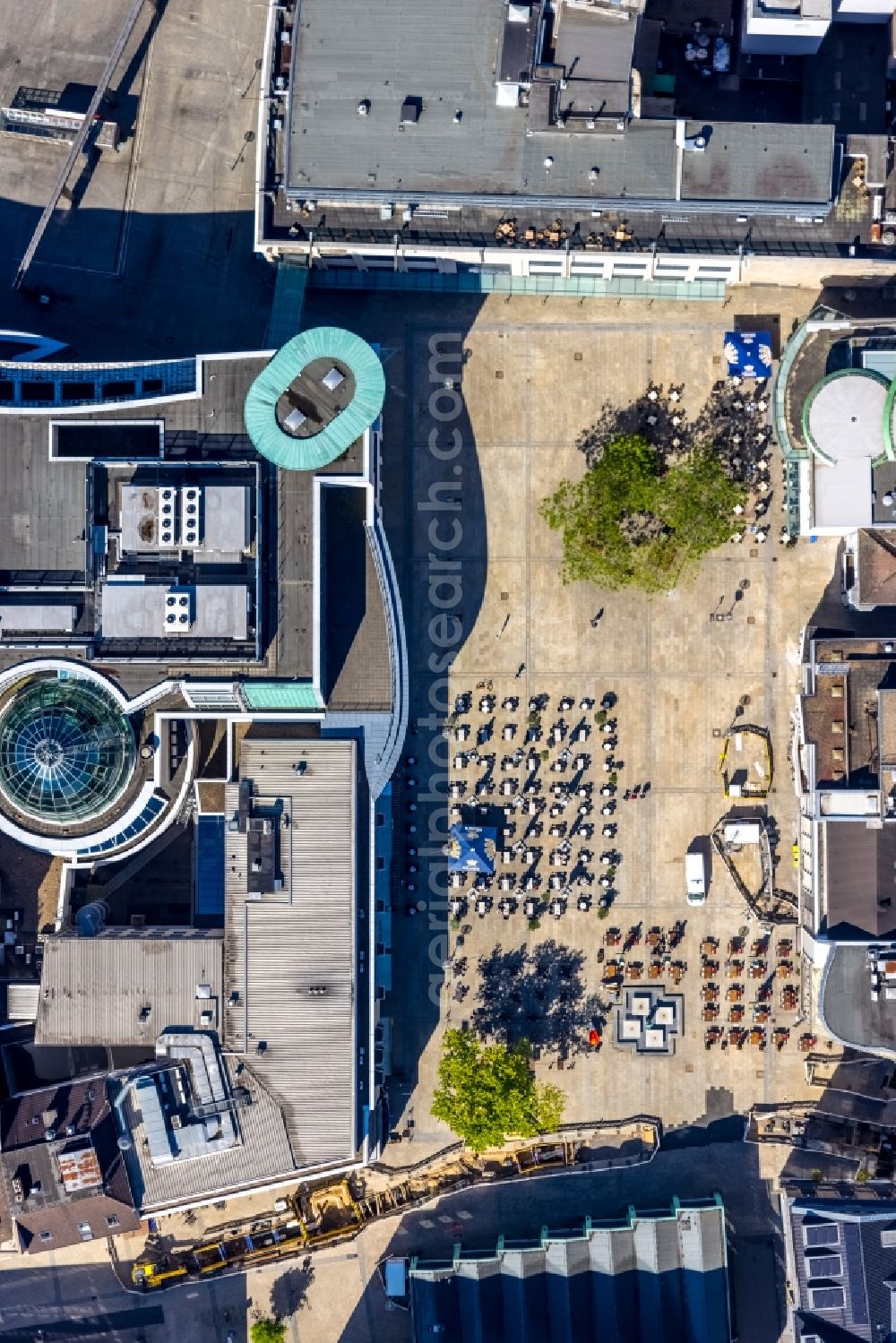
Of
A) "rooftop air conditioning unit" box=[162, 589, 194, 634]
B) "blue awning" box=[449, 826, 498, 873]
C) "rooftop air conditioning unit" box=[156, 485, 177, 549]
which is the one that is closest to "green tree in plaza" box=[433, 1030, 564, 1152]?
"blue awning" box=[449, 826, 498, 873]

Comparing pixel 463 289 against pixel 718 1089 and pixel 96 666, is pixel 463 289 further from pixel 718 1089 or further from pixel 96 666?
pixel 718 1089

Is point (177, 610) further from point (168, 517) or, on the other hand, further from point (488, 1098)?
point (488, 1098)

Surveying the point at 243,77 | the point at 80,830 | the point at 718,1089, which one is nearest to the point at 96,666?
the point at 80,830

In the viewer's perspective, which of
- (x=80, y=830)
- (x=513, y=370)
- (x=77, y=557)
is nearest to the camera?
(x=77, y=557)

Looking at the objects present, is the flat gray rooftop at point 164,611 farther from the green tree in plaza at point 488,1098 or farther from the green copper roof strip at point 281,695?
the green tree in plaza at point 488,1098

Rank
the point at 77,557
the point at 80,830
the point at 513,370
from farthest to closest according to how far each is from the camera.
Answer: the point at 513,370 < the point at 80,830 < the point at 77,557
